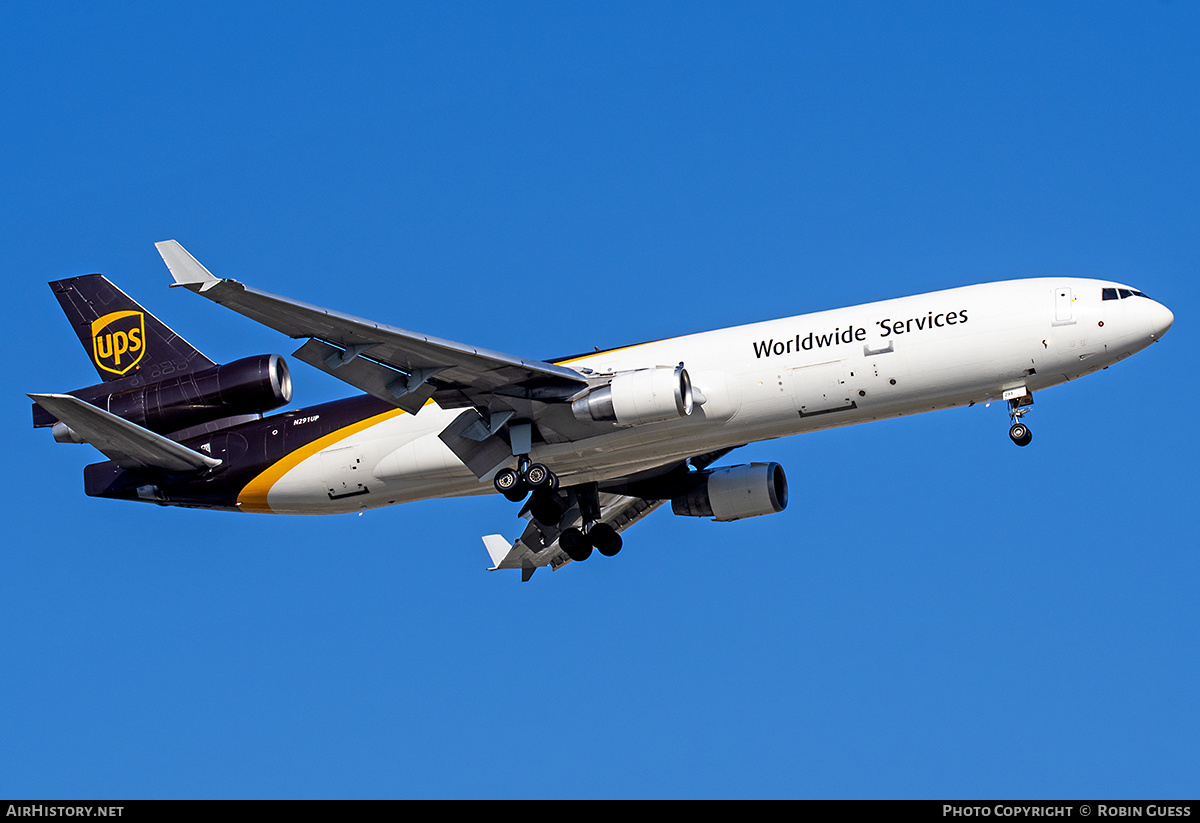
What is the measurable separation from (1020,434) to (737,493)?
937cm

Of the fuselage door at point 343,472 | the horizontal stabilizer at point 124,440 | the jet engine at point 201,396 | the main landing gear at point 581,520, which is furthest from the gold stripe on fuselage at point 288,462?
the main landing gear at point 581,520

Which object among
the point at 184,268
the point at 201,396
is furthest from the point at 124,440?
the point at 184,268

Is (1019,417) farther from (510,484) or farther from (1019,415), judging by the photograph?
(510,484)

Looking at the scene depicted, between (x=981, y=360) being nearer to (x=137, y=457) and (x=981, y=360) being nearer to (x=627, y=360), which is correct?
(x=627, y=360)

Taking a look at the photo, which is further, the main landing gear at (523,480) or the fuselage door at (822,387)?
the main landing gear at (523,480)

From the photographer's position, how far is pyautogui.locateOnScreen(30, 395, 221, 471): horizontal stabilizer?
34469mm

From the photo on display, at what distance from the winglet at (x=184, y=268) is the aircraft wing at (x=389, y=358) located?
21mm

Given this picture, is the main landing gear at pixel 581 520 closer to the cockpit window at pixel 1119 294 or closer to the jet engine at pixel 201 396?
the jet engine at pixel 201 396

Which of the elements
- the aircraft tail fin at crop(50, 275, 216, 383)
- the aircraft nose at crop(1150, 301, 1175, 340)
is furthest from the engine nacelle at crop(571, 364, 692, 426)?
the aircraft tail fin at crop(50, 275, 216, 383)

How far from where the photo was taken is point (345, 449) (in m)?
36.6

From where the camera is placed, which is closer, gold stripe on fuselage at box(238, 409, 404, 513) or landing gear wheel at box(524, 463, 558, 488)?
landing gear wheel at box(524, 463, 558, 488)

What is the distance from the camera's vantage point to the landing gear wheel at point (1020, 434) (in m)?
32.7

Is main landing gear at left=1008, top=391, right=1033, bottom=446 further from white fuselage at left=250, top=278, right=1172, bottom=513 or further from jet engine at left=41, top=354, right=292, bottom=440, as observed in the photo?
jet engine at left=41, top=354, right=292, bottom=440

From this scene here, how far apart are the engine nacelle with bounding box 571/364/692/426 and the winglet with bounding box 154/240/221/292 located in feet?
30.7
